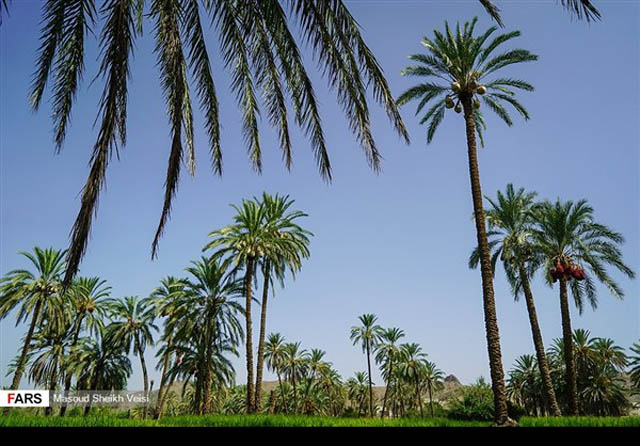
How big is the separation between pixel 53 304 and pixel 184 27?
36707 millimetres

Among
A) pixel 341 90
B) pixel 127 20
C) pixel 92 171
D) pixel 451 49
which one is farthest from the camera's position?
pixel 451 49

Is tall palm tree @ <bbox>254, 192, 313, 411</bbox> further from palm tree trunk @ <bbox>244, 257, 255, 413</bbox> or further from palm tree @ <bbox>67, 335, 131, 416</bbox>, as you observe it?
palm tree @ <bbox>67, 335, 131, 416</bbox>

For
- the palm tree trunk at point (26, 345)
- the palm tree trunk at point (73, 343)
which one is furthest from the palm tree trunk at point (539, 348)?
the palm tree trunk at point (73, 343)

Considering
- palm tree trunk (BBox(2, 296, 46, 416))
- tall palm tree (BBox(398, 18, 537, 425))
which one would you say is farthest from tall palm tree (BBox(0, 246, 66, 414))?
tall palm tree (BBox(398, 18, 537, 425))

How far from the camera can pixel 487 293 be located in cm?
2081

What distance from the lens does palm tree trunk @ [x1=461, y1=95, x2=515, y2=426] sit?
1914 cm

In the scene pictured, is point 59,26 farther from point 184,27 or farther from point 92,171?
point 92,171

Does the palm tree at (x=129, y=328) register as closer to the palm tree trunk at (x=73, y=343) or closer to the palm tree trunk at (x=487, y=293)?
the palm tree trunk at (x=73, y=343)

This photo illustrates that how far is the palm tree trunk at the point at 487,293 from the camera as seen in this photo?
1914cm

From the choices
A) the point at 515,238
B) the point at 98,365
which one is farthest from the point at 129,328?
the point at 515,238

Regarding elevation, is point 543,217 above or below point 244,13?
above

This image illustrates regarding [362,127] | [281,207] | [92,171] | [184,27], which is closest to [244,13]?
[184,27]

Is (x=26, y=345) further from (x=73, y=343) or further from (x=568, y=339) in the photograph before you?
(x=568, y=339)
